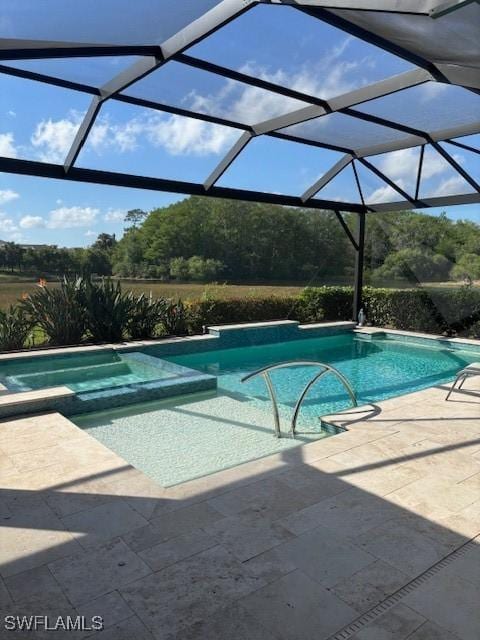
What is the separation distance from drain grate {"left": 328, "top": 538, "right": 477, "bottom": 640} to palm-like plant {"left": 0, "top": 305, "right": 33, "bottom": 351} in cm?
755

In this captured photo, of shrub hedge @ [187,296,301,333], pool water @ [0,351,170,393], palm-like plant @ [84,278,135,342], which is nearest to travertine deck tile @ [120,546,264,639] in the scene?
pool water @ [0,351,170,393]

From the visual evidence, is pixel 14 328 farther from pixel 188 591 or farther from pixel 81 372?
pixel 188 591

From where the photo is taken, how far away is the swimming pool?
4707mm

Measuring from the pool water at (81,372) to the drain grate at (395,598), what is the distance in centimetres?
488

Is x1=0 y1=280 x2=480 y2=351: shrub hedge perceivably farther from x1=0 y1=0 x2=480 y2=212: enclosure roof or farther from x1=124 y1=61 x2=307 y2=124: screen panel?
x1=124 y1=61 x2=307 y2=124: screen panel

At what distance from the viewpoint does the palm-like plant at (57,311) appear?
863 centimetres

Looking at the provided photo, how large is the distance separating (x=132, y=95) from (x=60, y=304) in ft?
13.6

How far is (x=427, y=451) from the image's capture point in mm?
4062

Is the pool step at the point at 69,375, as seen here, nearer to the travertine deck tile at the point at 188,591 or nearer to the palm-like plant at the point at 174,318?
the palm-like plant at the point at 174,318

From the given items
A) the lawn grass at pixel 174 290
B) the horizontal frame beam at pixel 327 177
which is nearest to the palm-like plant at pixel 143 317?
the lawn grass at pixel 174 290

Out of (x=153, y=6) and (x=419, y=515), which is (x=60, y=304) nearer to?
(x=153, y=6)

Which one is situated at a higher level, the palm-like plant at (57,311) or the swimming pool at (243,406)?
the palm-like plant at (57,311)

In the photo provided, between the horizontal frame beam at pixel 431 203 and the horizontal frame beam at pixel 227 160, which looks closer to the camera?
the horizontal frame beam at pixel 227 160

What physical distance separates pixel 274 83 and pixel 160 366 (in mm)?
4497
